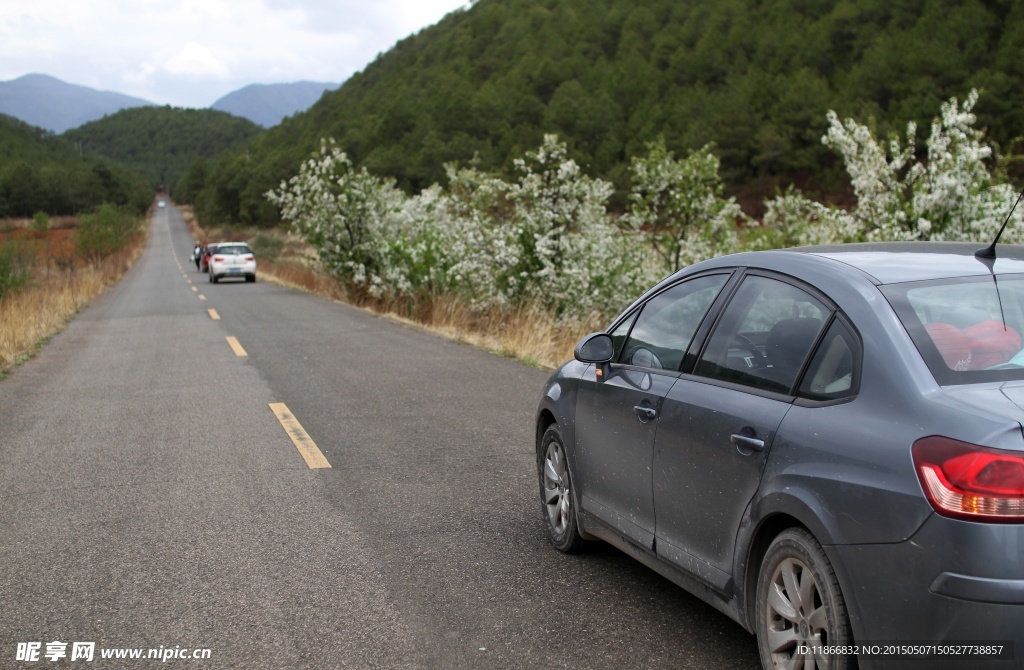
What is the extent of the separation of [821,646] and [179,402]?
803 centimetres

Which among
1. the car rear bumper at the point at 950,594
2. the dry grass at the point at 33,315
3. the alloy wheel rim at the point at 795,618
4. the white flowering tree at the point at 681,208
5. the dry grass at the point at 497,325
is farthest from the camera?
the white flowering tree at the point at 681,208

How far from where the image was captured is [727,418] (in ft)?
10.9

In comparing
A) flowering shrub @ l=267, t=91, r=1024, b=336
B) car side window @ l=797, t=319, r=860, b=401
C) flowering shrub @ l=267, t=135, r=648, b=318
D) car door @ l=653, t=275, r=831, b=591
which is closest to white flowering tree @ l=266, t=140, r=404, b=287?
flowering shrub @ l=267, t=91, r=1024, b=336

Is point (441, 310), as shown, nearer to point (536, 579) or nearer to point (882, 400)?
point (536, 579)

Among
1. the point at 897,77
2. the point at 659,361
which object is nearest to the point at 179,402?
the point at 659,361

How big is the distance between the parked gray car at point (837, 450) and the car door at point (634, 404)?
0.04 ft

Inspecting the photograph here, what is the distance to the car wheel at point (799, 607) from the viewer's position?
275 centimetres

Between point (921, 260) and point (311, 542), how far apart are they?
3307 millimetres

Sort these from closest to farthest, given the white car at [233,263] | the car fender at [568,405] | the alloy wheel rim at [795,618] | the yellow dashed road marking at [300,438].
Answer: the alloy wheel rim at [795,618] < the car fender at [568,405] < the yellow dashed road marking at [300,438] < the white car at [233,263]

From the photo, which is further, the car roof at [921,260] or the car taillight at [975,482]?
the car roof at [921,260]

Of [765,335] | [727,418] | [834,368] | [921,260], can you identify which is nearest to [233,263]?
[765,335]

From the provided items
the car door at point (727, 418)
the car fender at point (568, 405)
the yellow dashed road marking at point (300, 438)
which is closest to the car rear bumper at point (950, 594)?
the car door at point (727, 418)

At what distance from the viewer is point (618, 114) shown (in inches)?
→ 2931

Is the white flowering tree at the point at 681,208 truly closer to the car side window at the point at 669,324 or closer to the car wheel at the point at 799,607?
the car side window at the point at 669,324
